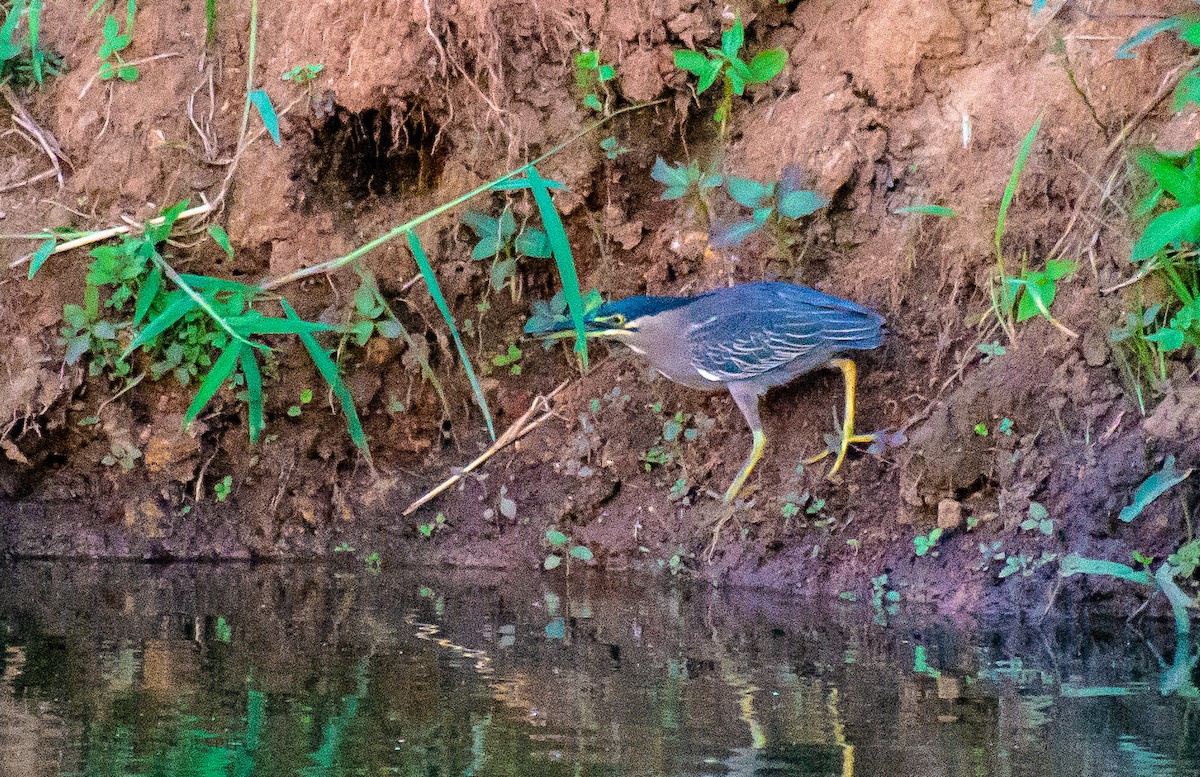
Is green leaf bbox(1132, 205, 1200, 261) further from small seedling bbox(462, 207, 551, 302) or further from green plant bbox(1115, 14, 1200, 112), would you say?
small seedling bbox(462, 207, 551, 302)

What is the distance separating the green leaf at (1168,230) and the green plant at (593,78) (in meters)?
2.12

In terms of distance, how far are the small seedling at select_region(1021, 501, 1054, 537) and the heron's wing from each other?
2.57 ft

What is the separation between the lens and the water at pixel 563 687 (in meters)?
3.11

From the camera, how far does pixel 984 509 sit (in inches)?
195

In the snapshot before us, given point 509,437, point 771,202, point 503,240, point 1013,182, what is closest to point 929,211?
point 1013,182

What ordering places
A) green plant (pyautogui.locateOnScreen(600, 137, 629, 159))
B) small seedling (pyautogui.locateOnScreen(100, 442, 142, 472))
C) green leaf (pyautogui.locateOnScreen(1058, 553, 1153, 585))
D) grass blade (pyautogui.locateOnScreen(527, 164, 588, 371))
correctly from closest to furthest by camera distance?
1. green leaf (pyautogui.locateOnScreen(1058, 553, 1153, 585))
2. grass blade (pyautogui.locateOnScreen(527, 164, 588, 371))
3. green plant (pyautogui.locateOnScreen(600, 137, 629, 159))
4. small seedling (pyautogui.locateOnScreen(100, 442, 142, 472))

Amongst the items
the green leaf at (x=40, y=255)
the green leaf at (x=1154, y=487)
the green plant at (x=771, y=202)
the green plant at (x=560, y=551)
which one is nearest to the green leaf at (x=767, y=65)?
the green plant at (x=771, y=202)

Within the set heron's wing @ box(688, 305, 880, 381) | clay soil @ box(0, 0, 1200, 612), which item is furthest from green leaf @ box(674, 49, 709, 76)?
heron's wing @ box(688, 305, 880, 381)

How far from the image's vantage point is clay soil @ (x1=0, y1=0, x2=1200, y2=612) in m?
5.21

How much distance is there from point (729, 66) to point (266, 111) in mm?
1789

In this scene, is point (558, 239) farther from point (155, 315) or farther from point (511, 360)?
point (155, 315)

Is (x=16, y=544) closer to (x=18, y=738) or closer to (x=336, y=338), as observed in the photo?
(x=336, y=338)

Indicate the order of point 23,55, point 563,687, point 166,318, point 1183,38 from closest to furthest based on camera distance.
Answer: point 563,687 < point 1183,38 < point 166,318 < point 23,55

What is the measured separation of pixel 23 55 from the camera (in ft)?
19.9
